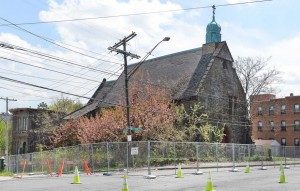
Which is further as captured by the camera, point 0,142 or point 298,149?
point 0,142

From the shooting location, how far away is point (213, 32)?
57.1 metres

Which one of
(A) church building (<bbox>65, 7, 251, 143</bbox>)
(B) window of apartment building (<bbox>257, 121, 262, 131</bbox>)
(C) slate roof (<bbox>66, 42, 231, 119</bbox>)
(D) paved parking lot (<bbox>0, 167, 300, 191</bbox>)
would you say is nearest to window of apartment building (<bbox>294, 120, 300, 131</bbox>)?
(B) window of apartment building (<bbox>257, 121, 262, 131</bbox>)

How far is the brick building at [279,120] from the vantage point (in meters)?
87.7

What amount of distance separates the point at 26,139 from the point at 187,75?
3142 cm

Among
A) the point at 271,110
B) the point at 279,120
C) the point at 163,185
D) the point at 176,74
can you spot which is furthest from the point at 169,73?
the point at 271,110

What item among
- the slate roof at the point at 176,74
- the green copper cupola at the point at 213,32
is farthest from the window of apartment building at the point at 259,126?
the slate roof at the point at 176,74

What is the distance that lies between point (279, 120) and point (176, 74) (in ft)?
145

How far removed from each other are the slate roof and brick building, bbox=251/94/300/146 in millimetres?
33429

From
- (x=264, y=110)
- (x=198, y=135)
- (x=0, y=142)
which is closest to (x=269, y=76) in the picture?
(x=198, y=135)

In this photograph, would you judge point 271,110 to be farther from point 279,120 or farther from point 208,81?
point 208,81

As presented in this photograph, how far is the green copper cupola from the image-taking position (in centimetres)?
5662

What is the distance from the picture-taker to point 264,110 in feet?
307

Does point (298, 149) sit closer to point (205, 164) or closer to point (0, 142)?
point (205, 164)

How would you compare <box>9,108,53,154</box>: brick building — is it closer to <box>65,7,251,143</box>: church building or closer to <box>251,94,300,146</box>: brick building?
<box>65,7,251,143</box>: church building
